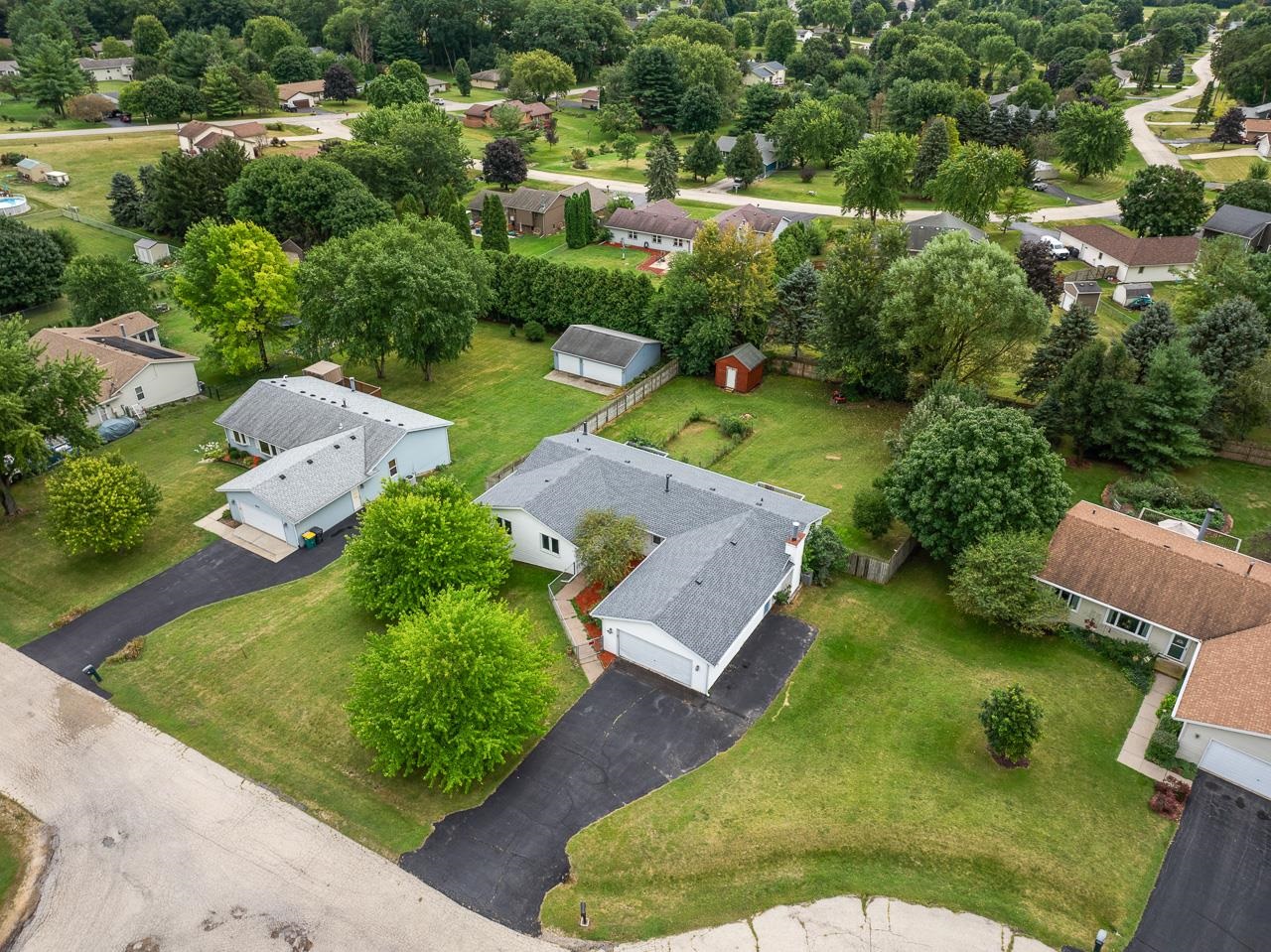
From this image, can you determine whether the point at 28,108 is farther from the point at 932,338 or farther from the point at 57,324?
the point at 932,338

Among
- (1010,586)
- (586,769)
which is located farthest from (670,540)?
(1010,586)

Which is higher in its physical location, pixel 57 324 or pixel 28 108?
pixel 28 108

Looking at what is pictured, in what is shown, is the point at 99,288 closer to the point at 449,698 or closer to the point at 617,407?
the point at 617,407

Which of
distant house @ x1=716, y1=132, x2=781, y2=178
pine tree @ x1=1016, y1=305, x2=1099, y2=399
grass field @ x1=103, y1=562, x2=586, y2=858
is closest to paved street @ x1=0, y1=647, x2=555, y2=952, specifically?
grass field @ x1=103, y1=562, x2=586, y2=858

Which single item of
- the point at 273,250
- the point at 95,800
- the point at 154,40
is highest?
the point at 154,40

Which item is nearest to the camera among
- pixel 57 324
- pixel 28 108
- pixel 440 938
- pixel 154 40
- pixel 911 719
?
pixel 440 938

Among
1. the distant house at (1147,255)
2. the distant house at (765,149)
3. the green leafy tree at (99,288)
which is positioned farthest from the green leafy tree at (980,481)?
the distant house at (765,149)

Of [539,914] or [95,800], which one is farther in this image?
[95,800]

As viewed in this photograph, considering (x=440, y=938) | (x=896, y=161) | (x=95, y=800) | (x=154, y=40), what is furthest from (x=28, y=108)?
(x=440, y=938)
